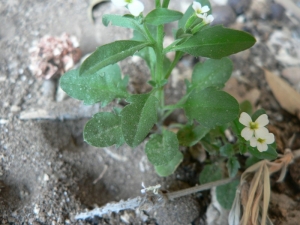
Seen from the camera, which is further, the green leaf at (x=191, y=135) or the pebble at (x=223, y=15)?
the pebble at (x=223, y=15)

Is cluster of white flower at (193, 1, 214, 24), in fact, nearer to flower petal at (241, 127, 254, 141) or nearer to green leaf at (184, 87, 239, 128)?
green leaf at (184, 87, 239, 128)

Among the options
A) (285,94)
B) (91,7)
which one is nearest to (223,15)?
(285,94)

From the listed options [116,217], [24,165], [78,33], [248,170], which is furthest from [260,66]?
[24,165]

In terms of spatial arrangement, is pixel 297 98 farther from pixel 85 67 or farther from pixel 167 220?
pixel 85 67

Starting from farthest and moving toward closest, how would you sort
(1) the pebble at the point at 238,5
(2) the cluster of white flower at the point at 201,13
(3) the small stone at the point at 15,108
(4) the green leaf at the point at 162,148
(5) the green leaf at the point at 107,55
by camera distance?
1. (1) the pebble at the point at 238,5
2. (3) the small stone at the point at 15,108
3. (4) the green leaf at the point at 162,148
4. (2) the cluster of white flower at the point at 201,13
5. (5) the green leaf at the point at 107,55

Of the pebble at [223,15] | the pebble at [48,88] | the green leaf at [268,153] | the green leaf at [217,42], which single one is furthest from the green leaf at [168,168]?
the pebble at [223,15]

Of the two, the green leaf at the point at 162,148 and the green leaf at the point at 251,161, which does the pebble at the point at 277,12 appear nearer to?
the green leaf at the point at 251,161
